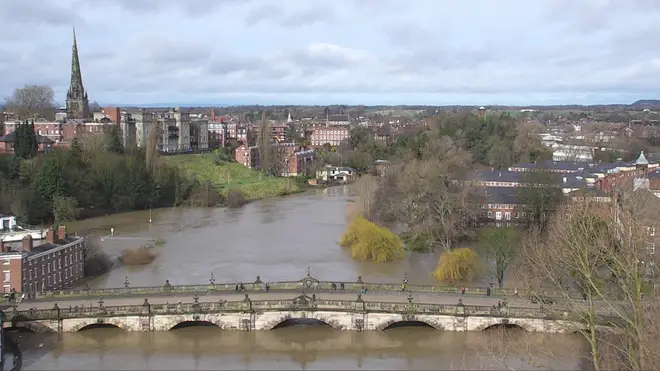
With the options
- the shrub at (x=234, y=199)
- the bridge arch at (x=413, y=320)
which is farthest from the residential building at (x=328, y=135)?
the bridge arch at (x=413, y=320)

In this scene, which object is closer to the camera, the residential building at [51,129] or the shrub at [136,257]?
the shrub at [136,257]

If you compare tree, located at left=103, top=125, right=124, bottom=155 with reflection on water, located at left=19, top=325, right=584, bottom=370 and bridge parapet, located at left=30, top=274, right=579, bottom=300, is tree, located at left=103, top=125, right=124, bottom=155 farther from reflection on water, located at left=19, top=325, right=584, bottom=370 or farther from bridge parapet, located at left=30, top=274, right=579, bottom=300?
reflection on water, located at left=19, top=325, right=584, bottom=370

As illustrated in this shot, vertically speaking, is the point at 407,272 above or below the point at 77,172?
below

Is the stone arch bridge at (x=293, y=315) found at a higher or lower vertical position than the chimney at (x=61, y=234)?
lower

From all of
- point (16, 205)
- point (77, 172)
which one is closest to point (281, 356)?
point (16, 205)

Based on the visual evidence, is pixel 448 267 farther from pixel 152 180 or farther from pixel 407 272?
pixel 152 180

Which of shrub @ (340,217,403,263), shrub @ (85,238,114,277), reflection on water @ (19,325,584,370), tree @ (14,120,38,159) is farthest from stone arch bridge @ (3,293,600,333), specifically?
tree @ (14,120,38,159)

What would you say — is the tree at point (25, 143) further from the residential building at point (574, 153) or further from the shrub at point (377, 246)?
the residential building at point (574, 153)

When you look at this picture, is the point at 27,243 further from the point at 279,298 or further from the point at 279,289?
the point at 279,298
